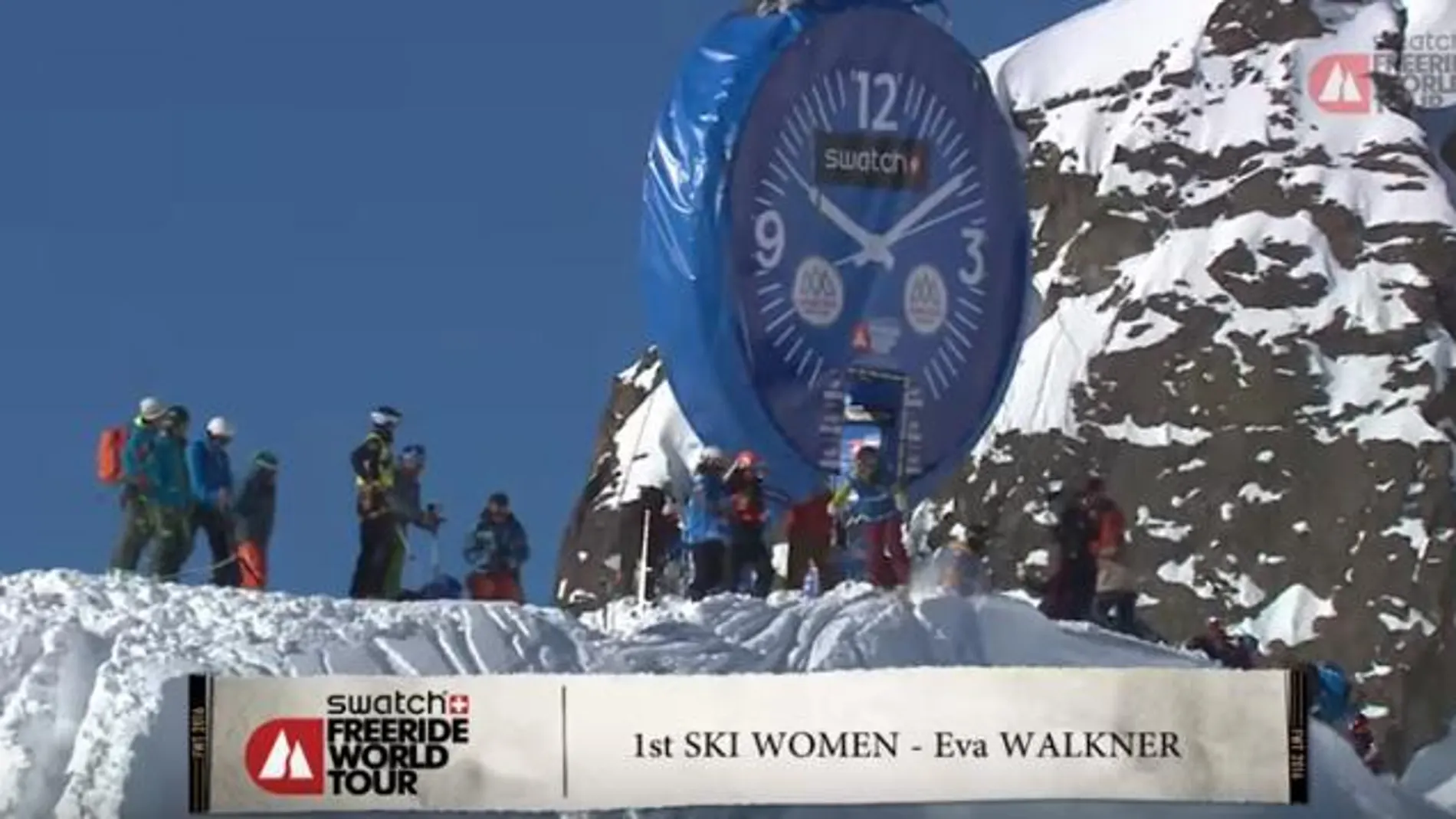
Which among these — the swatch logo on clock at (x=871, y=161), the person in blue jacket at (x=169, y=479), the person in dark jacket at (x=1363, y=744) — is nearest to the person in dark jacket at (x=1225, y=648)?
the person in dark jacket at (x=1363, y=744)

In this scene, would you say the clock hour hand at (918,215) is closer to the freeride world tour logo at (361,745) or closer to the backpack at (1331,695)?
the backpack at (1331,695)

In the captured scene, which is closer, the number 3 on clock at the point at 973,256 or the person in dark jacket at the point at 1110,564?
the person in dark jacket at the point at 1110,564

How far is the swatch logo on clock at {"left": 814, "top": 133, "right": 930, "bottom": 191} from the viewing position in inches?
910

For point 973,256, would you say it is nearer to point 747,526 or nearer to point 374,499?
point 747,526

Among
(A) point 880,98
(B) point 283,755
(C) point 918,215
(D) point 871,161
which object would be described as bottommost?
(B) point 283,755

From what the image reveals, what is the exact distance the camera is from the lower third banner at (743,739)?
60.8ft

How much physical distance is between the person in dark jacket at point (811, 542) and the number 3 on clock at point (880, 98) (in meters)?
2.57

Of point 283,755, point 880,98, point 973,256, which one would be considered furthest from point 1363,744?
point 283,755

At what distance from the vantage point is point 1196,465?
214 feet

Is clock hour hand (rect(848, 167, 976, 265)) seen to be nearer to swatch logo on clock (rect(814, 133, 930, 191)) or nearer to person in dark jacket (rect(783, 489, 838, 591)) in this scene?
swatch logo on clock (rect(814, 133, 930, 191))

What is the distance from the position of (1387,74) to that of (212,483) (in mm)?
48791

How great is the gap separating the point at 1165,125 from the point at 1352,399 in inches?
296

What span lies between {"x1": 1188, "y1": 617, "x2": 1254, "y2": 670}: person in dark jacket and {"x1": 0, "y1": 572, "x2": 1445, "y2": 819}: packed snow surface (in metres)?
1.30

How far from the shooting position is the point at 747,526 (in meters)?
21.8
